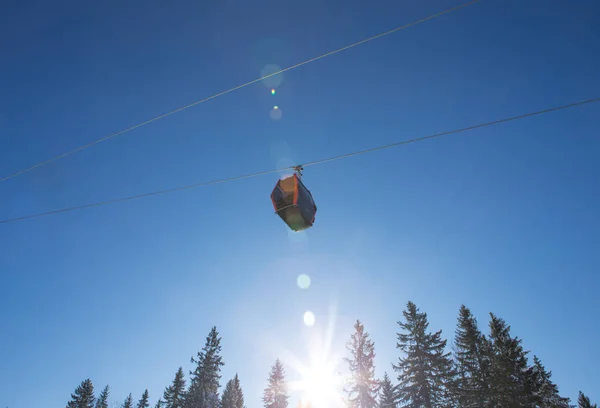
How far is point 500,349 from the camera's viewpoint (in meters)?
20.9

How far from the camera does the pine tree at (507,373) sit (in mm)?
18983

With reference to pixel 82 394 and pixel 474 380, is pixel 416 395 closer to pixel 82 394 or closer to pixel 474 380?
pixel 474 380

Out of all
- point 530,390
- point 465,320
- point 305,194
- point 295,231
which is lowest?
point 530,390

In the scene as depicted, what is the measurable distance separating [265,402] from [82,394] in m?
27.6

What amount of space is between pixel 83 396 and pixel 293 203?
57264 millimetres

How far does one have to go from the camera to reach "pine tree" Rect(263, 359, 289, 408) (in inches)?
1813

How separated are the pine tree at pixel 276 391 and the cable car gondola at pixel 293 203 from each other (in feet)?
154

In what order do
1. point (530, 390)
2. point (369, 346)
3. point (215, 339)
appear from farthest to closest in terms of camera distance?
point (215, 339) < point (369, 346) < point (530, 390)

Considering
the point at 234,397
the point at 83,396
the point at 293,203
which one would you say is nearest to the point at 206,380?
the point at 234,397

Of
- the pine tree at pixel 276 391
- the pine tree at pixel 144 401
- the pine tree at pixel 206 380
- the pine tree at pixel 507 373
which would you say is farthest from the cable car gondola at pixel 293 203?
the pine tree at pixel 144 401

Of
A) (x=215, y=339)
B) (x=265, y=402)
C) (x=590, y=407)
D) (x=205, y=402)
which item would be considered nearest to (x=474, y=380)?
(x=590, y=407)

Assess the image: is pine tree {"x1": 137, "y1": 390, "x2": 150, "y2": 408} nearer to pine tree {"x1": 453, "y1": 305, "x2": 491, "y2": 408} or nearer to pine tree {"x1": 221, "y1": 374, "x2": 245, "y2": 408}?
pine tree {"x1": 221, "y1": 374, "x2": 245, "y2": 408}

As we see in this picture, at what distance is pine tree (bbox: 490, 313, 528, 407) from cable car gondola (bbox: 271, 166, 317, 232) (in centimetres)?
1950

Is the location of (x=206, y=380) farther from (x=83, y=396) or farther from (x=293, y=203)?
(x=293, y=203)
